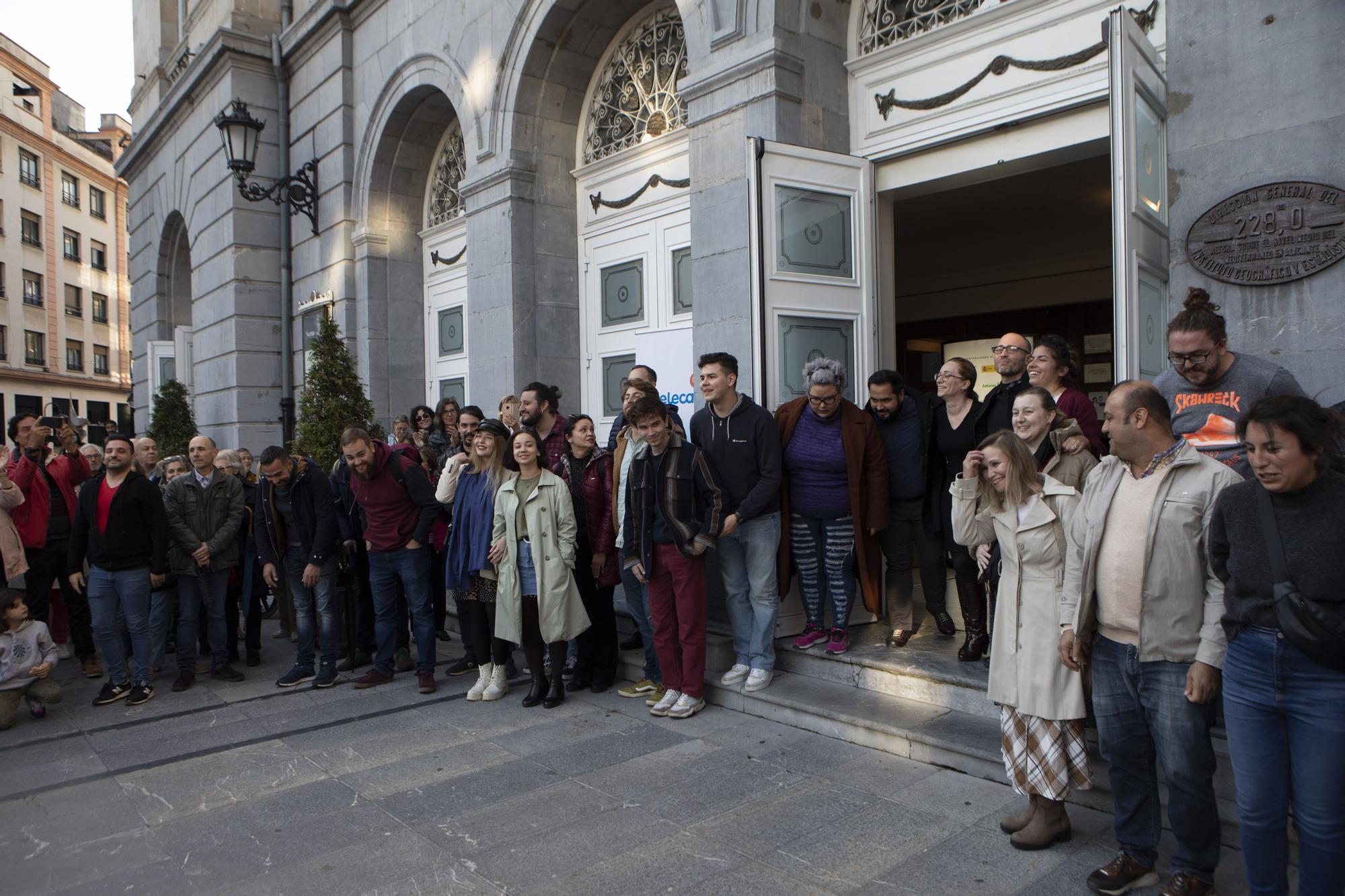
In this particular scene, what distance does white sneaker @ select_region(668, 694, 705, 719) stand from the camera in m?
5.61

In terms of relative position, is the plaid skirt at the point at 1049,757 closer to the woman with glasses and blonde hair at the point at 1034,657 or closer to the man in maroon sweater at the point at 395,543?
the woman with glasses and blonde hair at the point at 1034,657

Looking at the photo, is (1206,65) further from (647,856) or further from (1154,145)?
(647,856)

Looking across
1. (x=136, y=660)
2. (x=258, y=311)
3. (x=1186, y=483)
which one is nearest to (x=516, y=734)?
(x=136, y=660)

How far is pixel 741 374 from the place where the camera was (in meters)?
7.73

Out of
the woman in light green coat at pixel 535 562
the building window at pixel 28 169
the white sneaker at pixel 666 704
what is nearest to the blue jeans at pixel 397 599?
the woman in light green coat at pixel 535 562

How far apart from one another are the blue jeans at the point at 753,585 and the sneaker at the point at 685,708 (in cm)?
43

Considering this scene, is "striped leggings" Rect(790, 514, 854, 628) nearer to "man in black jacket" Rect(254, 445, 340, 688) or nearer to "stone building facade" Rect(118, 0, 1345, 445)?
"stone building facade" Rect(118, 0, 1345, 445)

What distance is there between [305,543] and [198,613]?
1325 mm

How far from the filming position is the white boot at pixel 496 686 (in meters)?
6.31

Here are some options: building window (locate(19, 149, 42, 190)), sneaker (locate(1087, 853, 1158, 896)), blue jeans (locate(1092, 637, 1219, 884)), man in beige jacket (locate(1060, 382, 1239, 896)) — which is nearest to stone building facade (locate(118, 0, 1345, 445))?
man in beige jacket (locate(1060, 382, 1239, 896))

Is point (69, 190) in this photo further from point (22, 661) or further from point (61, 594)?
point (22, 661)

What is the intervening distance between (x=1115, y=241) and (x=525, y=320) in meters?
6.98

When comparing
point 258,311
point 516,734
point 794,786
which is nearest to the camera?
point 794,786

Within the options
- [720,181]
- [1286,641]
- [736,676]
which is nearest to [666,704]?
[736,676]
